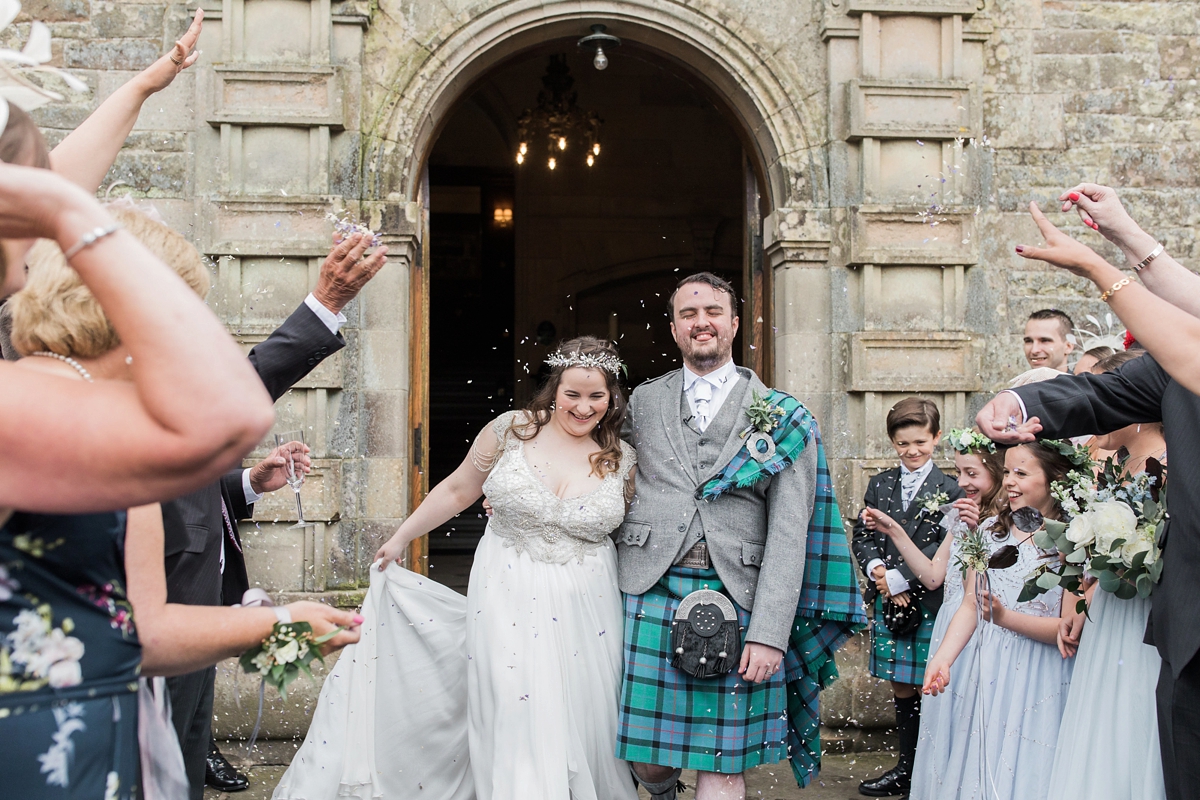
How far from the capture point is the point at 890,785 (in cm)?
460

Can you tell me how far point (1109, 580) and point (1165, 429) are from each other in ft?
1.69

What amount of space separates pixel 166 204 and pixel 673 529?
3.44 m

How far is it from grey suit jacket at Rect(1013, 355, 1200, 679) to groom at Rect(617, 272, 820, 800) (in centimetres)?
107

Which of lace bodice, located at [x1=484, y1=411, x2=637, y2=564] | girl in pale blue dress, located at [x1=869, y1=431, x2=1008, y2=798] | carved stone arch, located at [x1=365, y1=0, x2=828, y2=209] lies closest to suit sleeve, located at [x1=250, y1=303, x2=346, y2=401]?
lace bodice, located at [x1=484, y1=411, x2=637, y2=564]

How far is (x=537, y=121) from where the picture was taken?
10.0m

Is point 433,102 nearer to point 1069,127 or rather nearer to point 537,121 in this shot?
point 1069,127

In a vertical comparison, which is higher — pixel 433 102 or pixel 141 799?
pixel 433 102

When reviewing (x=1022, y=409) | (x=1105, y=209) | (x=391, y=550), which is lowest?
(x=391, y=550)

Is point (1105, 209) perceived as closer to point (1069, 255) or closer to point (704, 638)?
point (1069, 255)

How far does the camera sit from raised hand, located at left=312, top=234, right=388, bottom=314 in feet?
7.88

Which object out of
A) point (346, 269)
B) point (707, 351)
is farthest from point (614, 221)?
point (346, 269)

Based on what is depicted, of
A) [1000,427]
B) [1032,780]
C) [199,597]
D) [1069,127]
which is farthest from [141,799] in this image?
[1069,127]

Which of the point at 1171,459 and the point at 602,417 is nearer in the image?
the point at 1171,459

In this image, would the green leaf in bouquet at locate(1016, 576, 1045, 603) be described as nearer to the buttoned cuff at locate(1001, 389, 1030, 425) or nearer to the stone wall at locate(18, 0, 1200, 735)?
the buttoned cuff at locate(1001, 389, 1030, 425)
